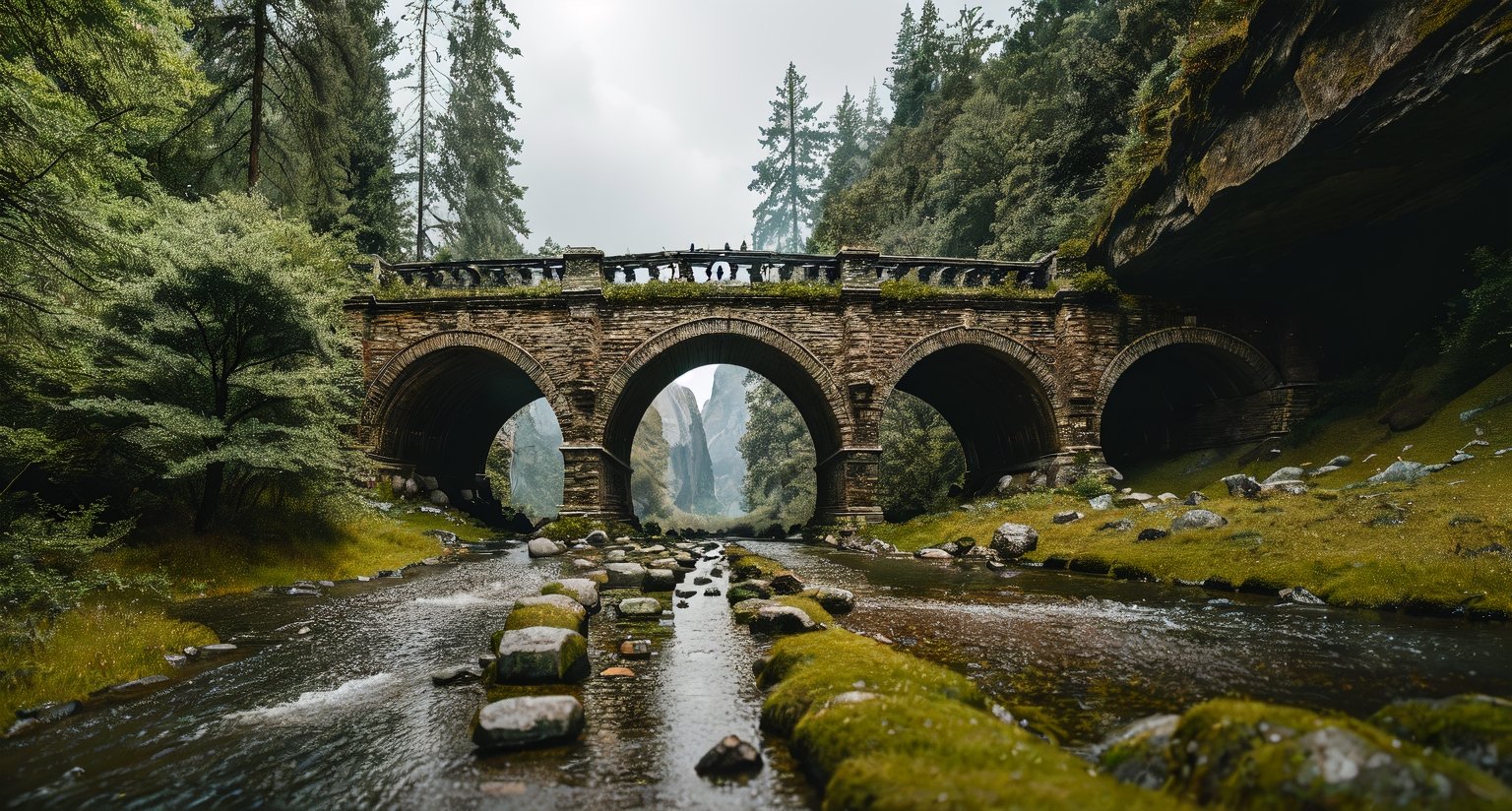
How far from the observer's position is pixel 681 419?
106188mm

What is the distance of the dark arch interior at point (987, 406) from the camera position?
18.8m

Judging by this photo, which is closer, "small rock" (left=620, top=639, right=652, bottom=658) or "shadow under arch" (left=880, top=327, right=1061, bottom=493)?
"small rock" (left=620, top=639, right=652, bottom=658)

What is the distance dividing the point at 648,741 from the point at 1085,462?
56.6ft

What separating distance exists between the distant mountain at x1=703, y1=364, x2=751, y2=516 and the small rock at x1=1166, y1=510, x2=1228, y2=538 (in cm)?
12803

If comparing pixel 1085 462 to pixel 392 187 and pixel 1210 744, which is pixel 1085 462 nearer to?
pixel 1210 744

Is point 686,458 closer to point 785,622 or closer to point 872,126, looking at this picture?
point 872,126

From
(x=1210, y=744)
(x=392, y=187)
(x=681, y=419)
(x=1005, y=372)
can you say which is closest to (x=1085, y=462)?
(x=1005, y=372)

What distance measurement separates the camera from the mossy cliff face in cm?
905

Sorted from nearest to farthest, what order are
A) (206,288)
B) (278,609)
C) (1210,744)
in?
1. (1210,744)
2. (278,609)
3. (206,288)

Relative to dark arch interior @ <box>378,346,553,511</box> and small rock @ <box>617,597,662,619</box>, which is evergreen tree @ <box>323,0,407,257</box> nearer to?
dark arch interior @ <box>378,346,553,511</box>

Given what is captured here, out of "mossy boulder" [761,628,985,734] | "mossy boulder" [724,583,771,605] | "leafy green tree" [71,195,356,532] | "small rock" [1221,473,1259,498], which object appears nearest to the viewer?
"mossy boulder" [761,628,985,734]

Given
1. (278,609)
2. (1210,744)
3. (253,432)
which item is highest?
(253,432)

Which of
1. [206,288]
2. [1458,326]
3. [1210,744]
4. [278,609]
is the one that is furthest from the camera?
[1458,326]

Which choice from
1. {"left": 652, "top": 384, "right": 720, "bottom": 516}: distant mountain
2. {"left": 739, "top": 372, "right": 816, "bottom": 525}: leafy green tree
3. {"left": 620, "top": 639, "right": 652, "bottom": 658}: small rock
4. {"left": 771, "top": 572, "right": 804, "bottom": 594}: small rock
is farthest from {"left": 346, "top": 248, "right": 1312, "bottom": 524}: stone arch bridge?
{"left": 652, "top": 384, "right": 720, "bottom": 516}: distant mountain
